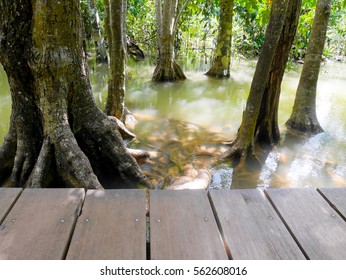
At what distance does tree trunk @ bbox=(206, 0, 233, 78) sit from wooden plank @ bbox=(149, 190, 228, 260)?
33.3 feet

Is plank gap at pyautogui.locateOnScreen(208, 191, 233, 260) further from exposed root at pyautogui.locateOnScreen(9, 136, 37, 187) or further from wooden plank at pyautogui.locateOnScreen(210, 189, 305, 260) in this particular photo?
exposed root at pyautogui.locateOnScreen(9, 136, 37, 187)

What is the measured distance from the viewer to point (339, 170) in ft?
16.0

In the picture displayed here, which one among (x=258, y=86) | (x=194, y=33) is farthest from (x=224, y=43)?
(x=258, y=86)

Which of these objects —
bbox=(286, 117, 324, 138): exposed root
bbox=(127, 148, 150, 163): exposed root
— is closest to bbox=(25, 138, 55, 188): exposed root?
bbox=(127, 148, 150, 163): exposed root

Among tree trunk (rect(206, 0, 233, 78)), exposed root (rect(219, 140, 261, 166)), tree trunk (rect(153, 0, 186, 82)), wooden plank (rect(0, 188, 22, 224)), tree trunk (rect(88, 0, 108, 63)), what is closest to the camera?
wooden plank (rect(0, 188, 22, 224))

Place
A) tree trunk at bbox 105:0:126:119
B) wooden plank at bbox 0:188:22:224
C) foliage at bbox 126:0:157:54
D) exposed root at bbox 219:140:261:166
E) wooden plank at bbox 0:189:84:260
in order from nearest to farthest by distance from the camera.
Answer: wooden plank at bbox 0:189:84:260
wooden plank at bbox 0:188:22:224
exposed root at bbox 219:140:261:166
tree trunk at bbox 105:0:126:119
foliage at bbox 126:0:157:54

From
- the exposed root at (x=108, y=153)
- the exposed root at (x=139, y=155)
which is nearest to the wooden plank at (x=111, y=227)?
the exposed root at (x=108, y=153)

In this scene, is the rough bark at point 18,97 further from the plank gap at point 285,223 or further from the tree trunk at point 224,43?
the tree trunk at point 224,43

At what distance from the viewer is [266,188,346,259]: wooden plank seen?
158 cm

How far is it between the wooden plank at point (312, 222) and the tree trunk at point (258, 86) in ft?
9.32

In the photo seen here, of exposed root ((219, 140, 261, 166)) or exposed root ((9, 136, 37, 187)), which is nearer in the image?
exposed root ((9, 136, 37, 187))

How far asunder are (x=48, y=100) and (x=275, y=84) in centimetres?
363

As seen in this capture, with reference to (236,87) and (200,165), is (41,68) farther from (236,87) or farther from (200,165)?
(236,87)
